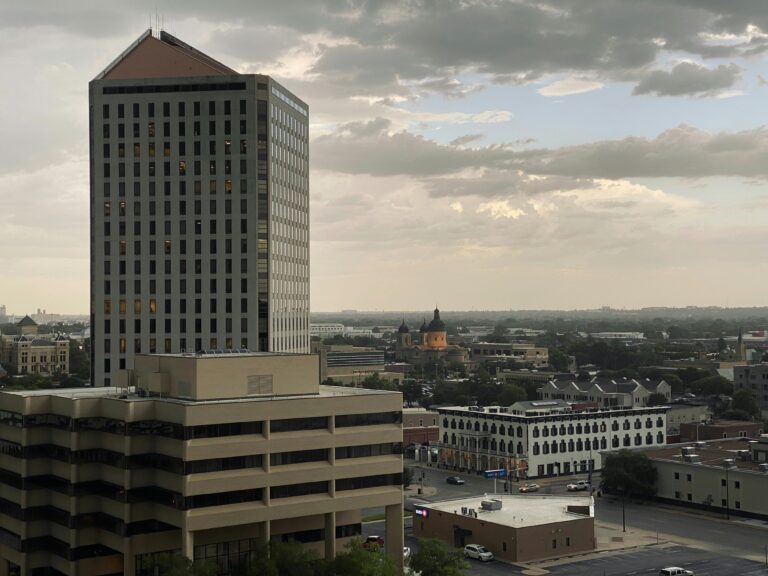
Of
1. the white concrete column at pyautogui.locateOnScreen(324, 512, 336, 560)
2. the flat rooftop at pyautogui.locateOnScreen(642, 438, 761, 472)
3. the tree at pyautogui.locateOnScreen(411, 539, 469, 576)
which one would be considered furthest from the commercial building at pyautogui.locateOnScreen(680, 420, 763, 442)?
the white concrete column at pyautogui.locateOnScreen(324, 512, 336, 560)

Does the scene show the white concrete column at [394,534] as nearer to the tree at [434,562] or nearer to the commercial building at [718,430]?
the tree at [434,562]

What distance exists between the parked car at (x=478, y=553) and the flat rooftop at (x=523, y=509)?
3484 millimetres

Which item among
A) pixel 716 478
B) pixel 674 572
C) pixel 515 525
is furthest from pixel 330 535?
pixel 716 478

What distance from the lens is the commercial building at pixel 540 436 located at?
552 ft

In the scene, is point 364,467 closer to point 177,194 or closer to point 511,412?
point 177,194

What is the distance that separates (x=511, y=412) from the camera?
181 meters

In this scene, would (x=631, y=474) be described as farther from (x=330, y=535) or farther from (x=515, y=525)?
(x=330, y=535)

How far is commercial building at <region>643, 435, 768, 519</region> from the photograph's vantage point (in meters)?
130

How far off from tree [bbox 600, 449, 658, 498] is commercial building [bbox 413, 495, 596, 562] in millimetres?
20275

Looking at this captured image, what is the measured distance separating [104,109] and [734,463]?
10314 cm

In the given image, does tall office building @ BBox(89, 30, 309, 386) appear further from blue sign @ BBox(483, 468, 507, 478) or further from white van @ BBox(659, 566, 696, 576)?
white van @ BBox(659, 566, 696, 576)

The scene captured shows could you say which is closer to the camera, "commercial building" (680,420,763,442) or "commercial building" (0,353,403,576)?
"commercial building" (0,353,403,576)

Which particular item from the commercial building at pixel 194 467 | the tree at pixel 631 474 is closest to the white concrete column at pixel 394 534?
the commercial building at pixel 194 467

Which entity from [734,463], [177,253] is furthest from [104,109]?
[734,463]
